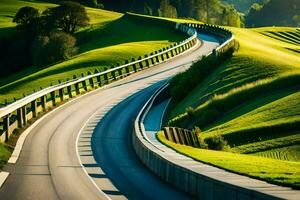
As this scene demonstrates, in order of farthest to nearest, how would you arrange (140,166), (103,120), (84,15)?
(84,15), (103,120), (140,166)

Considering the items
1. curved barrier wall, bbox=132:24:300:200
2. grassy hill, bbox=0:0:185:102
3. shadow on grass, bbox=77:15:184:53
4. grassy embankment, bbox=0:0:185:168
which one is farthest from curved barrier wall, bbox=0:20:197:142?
curved barrier wall, bbox=132:24:300:200

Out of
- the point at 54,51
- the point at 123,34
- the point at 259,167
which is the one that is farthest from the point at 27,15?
the point at 259,167

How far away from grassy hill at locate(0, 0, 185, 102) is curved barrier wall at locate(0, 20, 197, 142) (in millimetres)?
4419

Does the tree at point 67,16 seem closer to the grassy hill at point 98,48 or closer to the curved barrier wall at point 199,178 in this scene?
the grassy hill at point 98,48

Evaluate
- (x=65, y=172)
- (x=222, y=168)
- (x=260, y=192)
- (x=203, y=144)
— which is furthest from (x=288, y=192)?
(x=203, y=144)

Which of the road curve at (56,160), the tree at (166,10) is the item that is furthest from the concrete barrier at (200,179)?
the tree at (166,10)

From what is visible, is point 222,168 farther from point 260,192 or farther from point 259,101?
point 259,101

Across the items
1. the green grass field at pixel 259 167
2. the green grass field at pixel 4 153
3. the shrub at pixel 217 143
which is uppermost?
the green grass field at pixel 259 167

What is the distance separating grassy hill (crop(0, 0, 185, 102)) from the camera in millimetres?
60766

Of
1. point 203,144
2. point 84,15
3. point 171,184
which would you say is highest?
point 171,184

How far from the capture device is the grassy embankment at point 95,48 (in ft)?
196

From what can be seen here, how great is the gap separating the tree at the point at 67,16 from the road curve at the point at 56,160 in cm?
7076

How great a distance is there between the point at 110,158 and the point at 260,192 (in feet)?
38.2

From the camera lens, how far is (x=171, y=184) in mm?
17172
